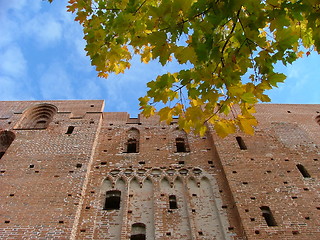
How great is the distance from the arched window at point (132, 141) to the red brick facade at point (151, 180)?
0.15 ft

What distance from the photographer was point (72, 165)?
40.8 ft

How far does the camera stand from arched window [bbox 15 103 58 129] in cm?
1591

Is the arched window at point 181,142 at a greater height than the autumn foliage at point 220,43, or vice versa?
the arched window at point 181,142

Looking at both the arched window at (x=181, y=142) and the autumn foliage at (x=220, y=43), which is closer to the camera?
the autumn foliage at (x=220, y=43)

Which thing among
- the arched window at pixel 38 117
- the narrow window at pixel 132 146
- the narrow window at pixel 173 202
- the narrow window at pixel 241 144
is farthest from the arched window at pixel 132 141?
the narrow window at pixel 241 144

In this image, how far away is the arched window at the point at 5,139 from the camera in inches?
577

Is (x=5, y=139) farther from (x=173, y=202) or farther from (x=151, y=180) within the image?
(x=173, y=202)

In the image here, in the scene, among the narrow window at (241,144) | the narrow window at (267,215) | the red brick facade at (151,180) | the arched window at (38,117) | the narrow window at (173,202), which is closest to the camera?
the red brick facade at (151,180)

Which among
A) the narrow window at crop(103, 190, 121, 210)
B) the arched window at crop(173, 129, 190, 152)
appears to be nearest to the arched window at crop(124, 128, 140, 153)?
the arched window at crop(173, 129, 190, 152)

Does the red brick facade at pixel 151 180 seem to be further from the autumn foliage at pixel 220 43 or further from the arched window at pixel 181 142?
the autumn foliage at pixel 220 43

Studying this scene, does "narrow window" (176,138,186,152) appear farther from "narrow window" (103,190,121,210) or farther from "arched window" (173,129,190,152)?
"narrow window" (103,190,121,210)

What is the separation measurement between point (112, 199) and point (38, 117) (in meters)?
7.04

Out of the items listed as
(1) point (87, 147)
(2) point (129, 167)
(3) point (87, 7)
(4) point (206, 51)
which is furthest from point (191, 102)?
(1) point (87, 147)

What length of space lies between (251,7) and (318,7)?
2.29 feet
